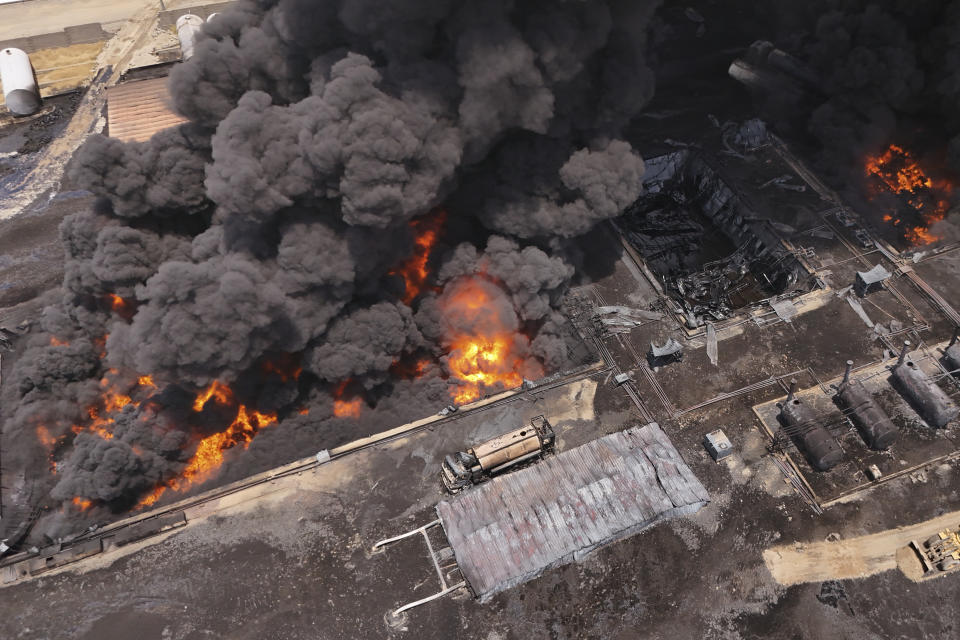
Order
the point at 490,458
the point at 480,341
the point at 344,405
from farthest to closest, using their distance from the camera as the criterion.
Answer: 1. the point at 480,341
2. the point at 344,405
3. the point at 490,458

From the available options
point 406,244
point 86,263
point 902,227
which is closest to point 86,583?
point 86,263

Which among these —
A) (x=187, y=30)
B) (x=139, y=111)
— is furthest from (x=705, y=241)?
(x=187, y=30)

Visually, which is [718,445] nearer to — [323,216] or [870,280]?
[870,280]

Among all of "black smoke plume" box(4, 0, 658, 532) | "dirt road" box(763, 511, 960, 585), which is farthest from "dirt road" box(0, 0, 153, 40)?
"dirt road" box(763, 511, 960, 585)

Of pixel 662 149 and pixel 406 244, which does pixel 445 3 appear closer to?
pixel 406 244

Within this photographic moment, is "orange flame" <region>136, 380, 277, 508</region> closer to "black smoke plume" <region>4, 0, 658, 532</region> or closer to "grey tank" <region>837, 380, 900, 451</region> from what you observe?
"black smoke plume" <region>4, 0, 658, 532</region>

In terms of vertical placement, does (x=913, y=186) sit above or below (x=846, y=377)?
above
